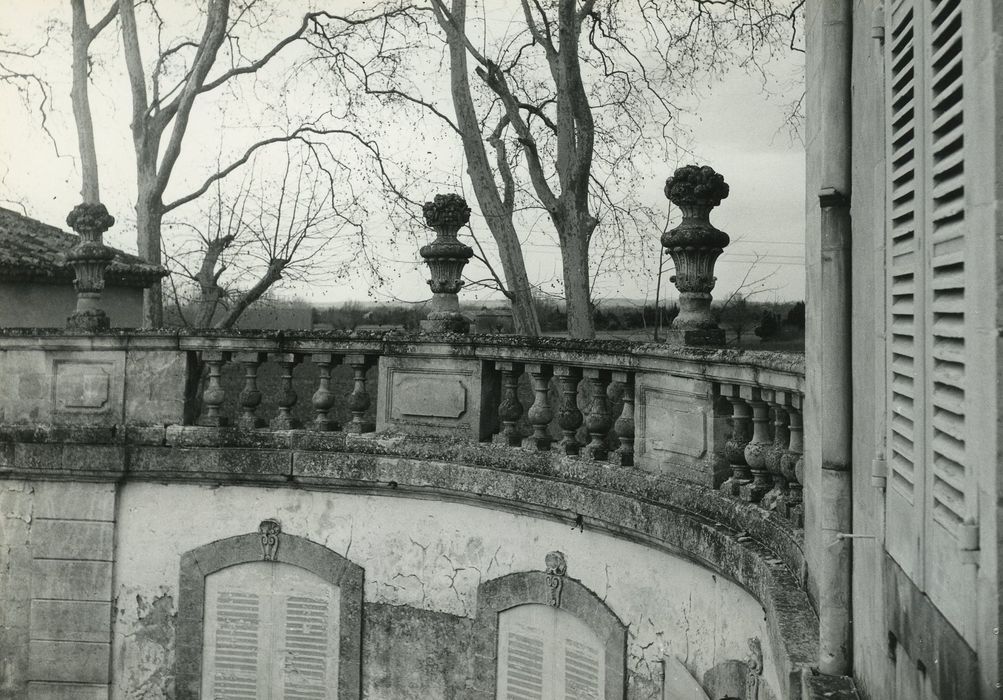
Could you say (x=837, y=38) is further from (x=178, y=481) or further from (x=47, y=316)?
(x=47, y=316)

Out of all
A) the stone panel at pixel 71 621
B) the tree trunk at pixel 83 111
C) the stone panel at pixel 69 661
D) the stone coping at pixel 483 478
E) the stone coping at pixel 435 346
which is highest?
the tree trunk at pixel 83 111

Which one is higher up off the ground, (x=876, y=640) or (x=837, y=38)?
(x=837, y=38)

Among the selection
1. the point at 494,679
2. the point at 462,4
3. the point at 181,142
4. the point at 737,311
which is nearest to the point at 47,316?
the point at 181,142

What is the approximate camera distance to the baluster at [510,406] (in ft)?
23.3

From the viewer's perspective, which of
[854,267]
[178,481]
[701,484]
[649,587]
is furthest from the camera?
[178,481]

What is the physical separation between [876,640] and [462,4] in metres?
12.2

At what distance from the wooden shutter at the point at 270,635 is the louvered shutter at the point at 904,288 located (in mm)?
5774

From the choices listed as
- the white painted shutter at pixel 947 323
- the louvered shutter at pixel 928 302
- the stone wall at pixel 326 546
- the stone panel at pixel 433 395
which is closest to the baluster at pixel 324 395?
the stone panel at pixel 433 395

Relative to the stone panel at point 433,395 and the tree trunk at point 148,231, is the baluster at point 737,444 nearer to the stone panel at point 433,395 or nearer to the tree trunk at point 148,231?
the stone panel at point 433,395

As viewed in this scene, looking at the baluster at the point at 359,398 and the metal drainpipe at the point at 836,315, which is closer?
the metal drainpipe at the point at 836,315

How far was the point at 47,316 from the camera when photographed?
567 inches

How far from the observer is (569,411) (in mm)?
6578

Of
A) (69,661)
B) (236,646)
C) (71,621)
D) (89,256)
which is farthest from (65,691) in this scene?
(89,256)

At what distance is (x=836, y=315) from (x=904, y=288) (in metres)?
0.81
